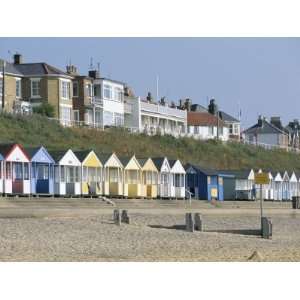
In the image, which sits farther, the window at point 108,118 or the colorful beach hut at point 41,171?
the window at point 108,118

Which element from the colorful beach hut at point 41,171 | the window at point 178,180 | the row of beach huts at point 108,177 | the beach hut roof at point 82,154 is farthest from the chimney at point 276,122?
→ the colorful beach hut at point 41,171

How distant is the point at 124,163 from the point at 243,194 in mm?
14118

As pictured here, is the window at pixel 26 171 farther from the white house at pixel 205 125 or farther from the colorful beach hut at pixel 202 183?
the white house at pixel 205 125

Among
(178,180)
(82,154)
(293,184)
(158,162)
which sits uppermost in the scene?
(82,154)

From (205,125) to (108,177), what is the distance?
39.3 metres

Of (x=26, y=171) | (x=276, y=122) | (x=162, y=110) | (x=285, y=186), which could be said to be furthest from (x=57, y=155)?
(x=276, y=122)

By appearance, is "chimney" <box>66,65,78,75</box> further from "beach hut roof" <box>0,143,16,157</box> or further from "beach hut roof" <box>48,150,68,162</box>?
"beach hut roof" <box>0,143,16,157</box>

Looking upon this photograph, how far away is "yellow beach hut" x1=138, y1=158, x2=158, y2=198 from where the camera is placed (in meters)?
46.5

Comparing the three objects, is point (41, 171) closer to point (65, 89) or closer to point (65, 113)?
point (65, 113)

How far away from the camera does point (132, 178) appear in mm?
45375

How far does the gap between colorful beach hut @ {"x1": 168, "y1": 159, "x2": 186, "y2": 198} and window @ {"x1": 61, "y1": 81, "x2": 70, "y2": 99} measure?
1430cm

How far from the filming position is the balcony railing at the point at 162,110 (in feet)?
234

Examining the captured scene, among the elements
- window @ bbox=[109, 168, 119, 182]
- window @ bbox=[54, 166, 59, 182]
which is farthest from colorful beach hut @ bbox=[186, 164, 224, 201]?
window @ bbox=[54, 166, 59, 182]
